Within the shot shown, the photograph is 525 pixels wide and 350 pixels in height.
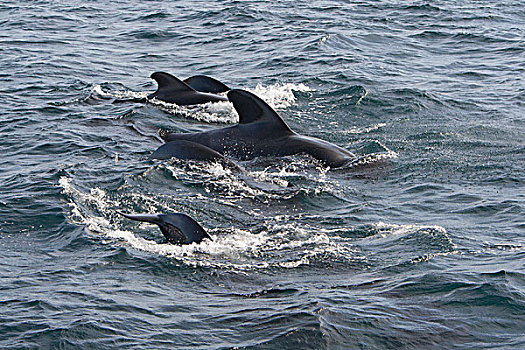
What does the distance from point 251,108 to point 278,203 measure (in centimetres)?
258

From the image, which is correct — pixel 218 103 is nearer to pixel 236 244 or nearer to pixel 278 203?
pixel 278 203

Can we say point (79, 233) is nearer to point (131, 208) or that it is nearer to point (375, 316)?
point (131, 208)

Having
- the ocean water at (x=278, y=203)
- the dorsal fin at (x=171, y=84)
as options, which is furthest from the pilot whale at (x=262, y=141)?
the dorsal fin at (x=171, y=84)

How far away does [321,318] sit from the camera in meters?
8.67

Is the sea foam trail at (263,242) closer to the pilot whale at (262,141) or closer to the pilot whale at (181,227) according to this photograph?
the pilot whale at (181,227)

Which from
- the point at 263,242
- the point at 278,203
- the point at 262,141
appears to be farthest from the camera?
the point at 262,141

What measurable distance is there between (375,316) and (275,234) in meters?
2.78

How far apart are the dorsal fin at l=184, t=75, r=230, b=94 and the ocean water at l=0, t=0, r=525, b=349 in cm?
83

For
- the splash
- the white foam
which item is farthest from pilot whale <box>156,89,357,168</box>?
the white foam

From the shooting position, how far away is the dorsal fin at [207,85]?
19.0 metres

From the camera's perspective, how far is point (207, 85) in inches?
750

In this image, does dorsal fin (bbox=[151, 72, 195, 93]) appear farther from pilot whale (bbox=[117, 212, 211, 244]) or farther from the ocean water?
pilot whale (bbox=[117, 212, 211, 244])

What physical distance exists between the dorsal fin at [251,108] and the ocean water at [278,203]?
818 millimetres

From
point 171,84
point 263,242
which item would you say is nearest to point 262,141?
point 263,242
